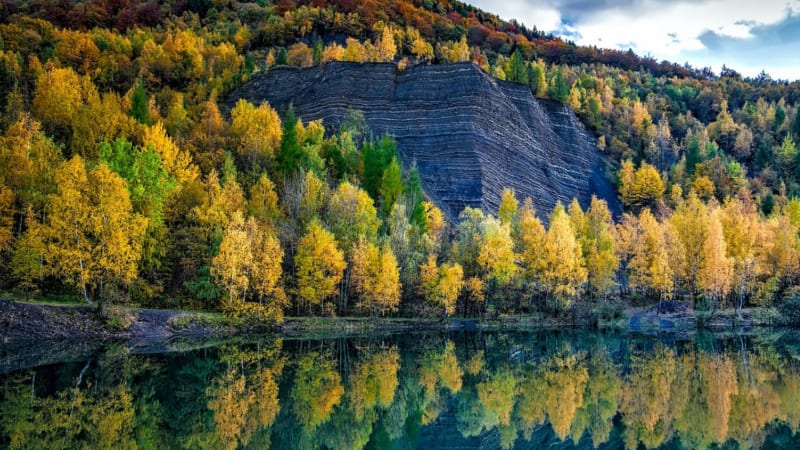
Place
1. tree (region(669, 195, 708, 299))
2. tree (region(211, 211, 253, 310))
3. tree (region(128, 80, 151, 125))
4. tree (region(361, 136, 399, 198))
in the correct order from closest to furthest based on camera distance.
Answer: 1. tree (region(211, 211, 253, 310))
2. tree (region(669, 195, 708, 299))
3. tree (region(128, 80, 151, 125))
4. tree (region(361, 136, 399, 198))

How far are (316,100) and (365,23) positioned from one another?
4834 cm

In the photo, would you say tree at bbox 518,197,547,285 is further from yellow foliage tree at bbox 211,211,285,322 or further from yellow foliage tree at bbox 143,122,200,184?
yellow foliage tree at bbox 143,122,200,184

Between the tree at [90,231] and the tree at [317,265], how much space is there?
40.0 ft

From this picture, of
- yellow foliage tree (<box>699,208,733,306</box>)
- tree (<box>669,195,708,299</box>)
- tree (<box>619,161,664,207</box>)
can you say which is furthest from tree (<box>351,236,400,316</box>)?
tree (<box>619,161,664,207</box>)

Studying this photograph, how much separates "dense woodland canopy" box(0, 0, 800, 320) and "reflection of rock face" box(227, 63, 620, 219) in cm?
349

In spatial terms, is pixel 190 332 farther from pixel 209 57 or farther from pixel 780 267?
pixel 209 57

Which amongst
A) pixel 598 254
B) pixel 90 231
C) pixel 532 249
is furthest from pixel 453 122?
pixel 90 231

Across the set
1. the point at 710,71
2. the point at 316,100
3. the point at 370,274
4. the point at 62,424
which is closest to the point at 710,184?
the point at 316,100

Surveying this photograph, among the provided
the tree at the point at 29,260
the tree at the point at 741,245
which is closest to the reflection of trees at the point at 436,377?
the tree at the point at 29,260

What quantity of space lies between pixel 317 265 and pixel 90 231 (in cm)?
1615

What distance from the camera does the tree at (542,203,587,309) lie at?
54812 millimetres

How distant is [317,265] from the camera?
48.6 meters

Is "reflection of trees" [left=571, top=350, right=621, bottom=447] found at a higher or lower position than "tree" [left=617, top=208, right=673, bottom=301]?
lower

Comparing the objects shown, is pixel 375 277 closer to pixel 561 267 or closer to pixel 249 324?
pixel 249 324
